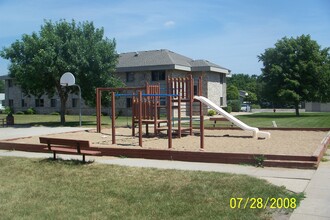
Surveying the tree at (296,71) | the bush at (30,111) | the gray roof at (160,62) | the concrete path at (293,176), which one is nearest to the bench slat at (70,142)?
the concrete path at (293,176)

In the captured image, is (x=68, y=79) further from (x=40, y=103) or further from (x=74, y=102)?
(x=40, y=103)

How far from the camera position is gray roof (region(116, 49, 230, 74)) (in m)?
42.2

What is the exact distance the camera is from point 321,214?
5773mm

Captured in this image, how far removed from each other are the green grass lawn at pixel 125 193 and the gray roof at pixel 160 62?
1304 inches

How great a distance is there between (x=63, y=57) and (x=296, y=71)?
80.9ft

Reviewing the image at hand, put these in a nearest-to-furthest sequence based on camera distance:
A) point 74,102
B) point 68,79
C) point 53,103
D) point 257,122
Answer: point 68,79
point 257,122
point 74,102
point 53,103

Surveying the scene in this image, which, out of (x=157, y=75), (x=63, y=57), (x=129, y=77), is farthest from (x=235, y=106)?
(x=63, y=57)

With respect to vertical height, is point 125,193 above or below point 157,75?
below

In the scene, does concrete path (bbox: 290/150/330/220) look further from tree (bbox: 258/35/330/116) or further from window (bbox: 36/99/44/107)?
window (bbox: 36/99/44/107)

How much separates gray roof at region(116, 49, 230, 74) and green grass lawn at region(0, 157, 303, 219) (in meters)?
33.1

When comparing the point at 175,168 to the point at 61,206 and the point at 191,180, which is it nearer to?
the point at 191,180

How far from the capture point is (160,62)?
42.8m

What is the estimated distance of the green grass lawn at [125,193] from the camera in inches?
236

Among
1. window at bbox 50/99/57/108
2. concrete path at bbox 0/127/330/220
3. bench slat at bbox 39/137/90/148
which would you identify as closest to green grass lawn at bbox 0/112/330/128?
bench slat at bbox 39/137/90/148
